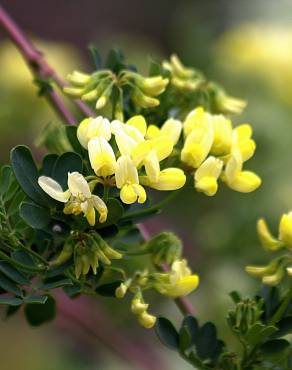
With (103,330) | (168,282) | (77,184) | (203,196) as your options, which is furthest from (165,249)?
(203,196)

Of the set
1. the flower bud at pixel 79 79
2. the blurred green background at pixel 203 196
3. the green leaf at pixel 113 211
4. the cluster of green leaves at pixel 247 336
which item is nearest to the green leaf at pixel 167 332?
the cluster of green leaves at pixel 247 336

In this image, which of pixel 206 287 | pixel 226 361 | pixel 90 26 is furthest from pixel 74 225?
pixel 90 26

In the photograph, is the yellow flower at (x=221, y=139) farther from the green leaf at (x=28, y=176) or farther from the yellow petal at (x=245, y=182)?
the green leaf at (x=28, y=176)

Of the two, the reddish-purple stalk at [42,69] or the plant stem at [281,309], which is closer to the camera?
the plant stem at [281,309]

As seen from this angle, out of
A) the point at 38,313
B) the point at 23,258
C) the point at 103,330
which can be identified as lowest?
the point at 103,330

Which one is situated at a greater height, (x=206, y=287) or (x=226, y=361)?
(x=226, y=361)

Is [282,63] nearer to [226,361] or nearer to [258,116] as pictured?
[258,116]

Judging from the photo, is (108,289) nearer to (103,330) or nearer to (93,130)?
(93,130)
